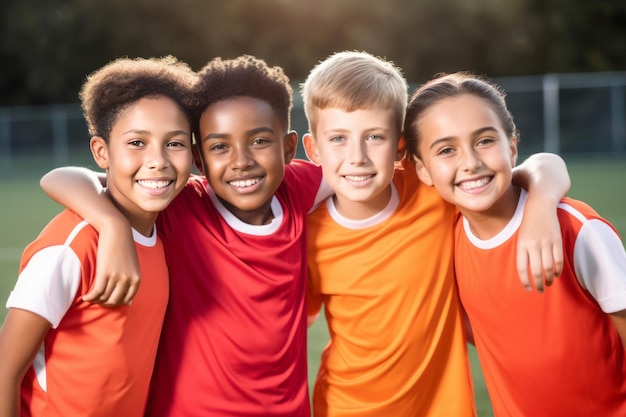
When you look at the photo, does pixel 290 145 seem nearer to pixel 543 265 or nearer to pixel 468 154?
pixel 468 154

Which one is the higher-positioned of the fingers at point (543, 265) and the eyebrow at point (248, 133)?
the eyebrow at point (248, 133)

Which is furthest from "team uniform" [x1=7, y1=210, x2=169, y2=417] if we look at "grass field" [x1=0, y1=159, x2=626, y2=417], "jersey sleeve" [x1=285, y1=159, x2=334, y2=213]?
"grass field" [x1=0, y1=159, x2=626, y2=417]

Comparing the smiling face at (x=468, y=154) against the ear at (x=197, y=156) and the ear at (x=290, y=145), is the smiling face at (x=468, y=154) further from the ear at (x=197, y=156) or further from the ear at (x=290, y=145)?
the ear at (x=197, y=156)

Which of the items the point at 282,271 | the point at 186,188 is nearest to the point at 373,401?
the point at 282,271

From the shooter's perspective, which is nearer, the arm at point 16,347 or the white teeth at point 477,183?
the arm at point 16,347

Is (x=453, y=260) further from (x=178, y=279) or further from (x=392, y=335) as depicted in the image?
(x=178, y=279)

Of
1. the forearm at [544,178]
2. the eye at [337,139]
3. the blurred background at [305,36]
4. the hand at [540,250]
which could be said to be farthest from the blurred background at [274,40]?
the hand at [540,250]

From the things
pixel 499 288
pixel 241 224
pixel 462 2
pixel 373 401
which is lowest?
pixel 373 401

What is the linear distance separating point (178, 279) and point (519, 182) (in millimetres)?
1205

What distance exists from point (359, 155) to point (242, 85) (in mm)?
484

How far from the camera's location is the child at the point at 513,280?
2.33 metres

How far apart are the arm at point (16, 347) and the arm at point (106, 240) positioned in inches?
6.2

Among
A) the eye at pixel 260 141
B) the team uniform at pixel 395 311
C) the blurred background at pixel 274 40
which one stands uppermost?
the blurred background at pixel 274 40

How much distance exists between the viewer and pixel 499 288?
2.47 meters
